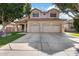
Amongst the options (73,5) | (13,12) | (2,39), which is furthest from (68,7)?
(2,39)

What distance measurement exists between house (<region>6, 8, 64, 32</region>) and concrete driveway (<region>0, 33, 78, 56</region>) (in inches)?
10.1

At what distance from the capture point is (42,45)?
720 centimetres

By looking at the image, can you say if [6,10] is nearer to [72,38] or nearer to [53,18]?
[53,18]

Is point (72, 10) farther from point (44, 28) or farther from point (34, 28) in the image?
point (34, 28)

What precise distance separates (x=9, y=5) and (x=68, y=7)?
2270mm

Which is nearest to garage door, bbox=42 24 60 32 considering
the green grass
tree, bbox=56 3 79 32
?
tree, bbox=56 3 79 32

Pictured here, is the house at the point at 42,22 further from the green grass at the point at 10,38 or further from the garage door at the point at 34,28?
the green grass at the point at 10,38

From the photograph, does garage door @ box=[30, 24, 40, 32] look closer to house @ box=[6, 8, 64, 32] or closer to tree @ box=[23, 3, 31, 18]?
house @ box=[6, 8, 64, 32]

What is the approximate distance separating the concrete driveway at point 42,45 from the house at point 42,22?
256mm

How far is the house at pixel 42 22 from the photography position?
7512 mm

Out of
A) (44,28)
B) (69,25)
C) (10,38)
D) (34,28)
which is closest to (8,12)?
(10,38)

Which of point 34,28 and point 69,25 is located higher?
point 69,25

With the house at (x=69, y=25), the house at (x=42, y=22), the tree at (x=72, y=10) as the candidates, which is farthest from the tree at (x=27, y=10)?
the house at (x=69, y=25)

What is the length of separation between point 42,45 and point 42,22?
3.28ft
